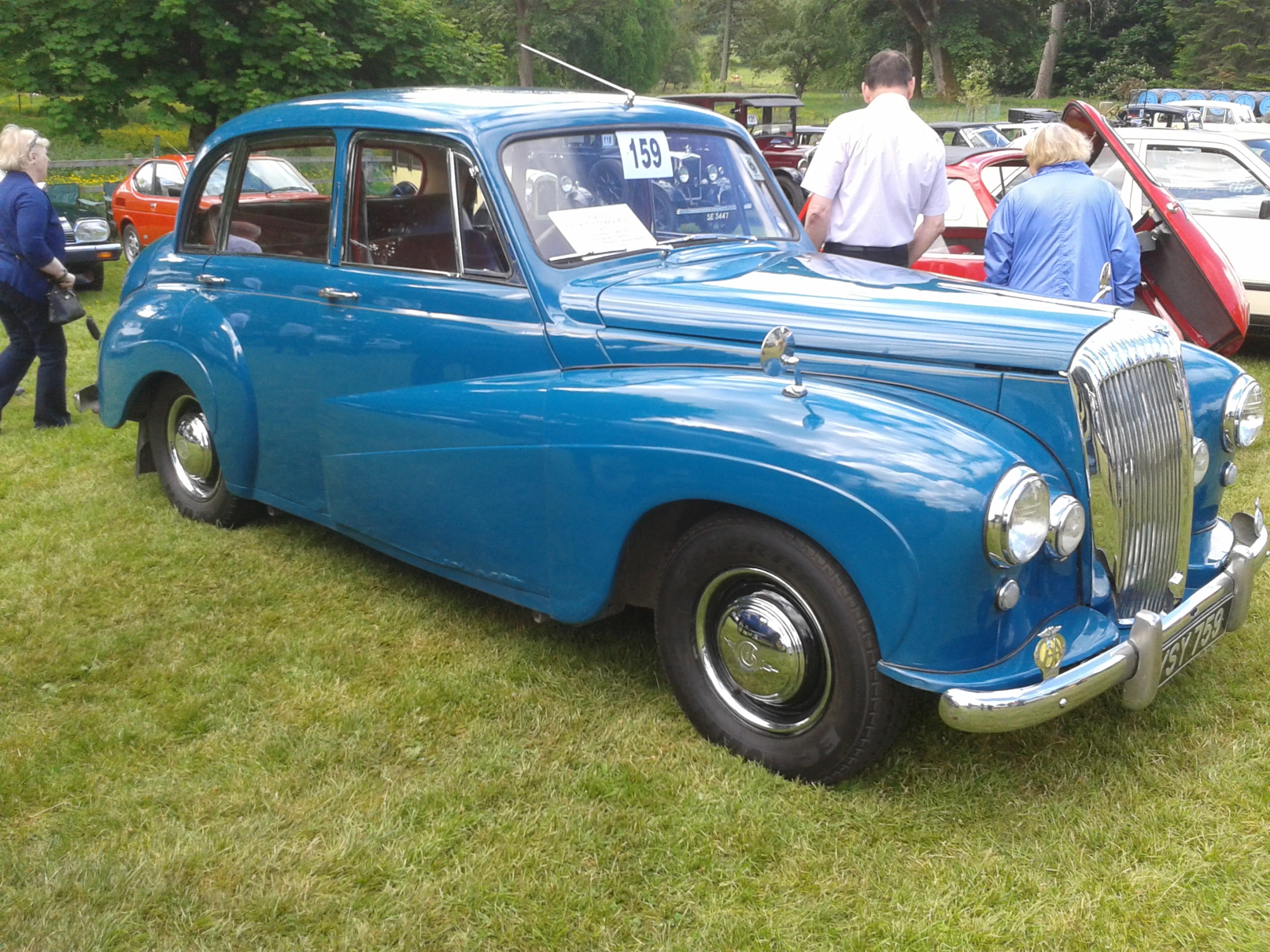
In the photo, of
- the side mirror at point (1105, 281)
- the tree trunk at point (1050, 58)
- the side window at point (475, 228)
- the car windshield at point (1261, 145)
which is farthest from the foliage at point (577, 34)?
the side window at point (475, 228)

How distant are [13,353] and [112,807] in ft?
15.3

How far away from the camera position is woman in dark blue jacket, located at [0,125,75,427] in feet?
21.0

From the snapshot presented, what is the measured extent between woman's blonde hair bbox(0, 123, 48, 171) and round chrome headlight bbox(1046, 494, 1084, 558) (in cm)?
621

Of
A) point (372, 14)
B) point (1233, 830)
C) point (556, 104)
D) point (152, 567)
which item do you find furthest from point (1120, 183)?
point (372, 14)

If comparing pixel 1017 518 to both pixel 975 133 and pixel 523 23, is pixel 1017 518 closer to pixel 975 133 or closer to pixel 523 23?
pixel 975 133

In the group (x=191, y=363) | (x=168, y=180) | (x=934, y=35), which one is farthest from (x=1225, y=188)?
(x=934, y=35)

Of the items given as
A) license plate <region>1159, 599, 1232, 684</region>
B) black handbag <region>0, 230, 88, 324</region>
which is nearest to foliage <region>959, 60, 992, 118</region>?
black handbag <region>0, 230, 88, 324</region>

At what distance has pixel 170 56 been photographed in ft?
66.0

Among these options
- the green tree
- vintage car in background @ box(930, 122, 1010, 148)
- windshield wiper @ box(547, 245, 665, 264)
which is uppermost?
the green tree

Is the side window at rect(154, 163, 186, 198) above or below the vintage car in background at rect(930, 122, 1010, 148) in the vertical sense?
below

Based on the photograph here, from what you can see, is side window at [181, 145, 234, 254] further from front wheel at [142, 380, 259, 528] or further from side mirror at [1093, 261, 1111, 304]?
side mirror at [1093, 261, 1111, 304]

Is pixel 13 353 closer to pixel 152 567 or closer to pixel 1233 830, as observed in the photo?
pixel 152 567

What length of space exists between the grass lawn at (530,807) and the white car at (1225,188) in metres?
5.19

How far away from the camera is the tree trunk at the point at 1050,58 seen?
4978 centimetres
